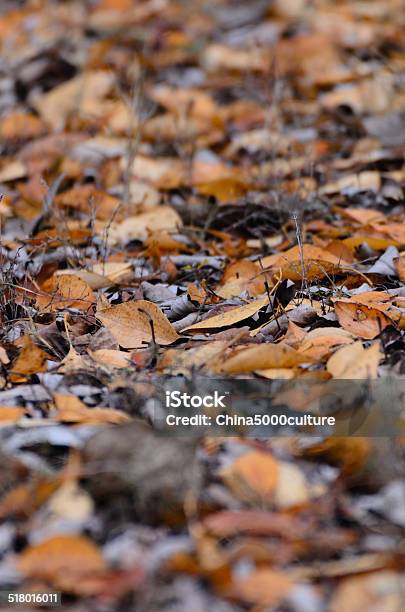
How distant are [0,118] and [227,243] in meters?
1.72

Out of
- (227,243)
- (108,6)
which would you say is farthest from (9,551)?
(108,6)

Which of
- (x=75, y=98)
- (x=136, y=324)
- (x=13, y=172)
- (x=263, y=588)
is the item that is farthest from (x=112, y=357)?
(x=75, y=98)

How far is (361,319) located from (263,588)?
34.1 inches

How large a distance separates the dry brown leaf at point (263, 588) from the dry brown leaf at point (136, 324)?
32.4 inches

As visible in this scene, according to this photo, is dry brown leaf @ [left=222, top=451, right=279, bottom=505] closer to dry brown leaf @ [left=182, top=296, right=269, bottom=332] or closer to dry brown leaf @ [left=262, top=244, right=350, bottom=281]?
dry brown leaf @ [left=182, top=296, right=269, bottom=332]

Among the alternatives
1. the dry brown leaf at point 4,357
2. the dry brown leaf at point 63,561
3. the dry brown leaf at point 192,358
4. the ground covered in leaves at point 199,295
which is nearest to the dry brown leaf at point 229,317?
the ground covered in leaves at point 199,295

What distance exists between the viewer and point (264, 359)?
173 cm

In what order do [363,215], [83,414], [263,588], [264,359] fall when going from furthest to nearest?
[363,215]
[264,359]
[83,414]
[263,588]

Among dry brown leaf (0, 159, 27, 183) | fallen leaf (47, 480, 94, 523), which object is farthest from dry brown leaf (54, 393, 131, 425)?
dry brown leaf (0, 159, 27, 183)

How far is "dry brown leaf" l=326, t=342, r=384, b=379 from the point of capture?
1669mm

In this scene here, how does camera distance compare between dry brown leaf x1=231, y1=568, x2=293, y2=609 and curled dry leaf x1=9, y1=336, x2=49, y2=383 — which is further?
curled dry leaf x1=9, y1=336, x2=49, y2=383

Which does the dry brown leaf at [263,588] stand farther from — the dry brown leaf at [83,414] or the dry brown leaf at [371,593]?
the dry brown leaf at [83,414]

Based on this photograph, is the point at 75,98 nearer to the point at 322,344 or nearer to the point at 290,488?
the point at 322,344

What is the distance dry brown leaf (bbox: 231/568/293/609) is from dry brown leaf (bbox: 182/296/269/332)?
33.0 inches
